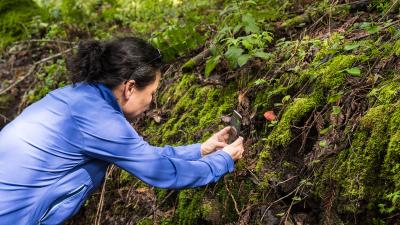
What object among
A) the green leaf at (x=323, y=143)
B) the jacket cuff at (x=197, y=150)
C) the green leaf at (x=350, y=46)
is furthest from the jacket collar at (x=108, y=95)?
the green leaf at (x=350, y=46)

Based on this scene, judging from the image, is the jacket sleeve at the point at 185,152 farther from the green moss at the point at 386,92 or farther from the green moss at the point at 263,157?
the green moss at the point at 386,92

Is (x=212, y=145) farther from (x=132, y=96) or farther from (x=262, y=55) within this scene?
(x=262, y=55)

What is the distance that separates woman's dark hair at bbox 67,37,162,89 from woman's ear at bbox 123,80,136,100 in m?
0.03

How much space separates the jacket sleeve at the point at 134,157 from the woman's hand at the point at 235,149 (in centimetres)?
16

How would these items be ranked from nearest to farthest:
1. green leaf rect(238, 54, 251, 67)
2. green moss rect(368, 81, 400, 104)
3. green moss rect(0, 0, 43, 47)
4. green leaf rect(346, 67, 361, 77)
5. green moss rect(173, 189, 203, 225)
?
green moss rect(368, 81, 400, 104) → green leaf rect(346, 67, 361, 77) → green moss rect(173, 189, 203, 225) → green leaf rect(238, 54, 251, 67) → green moss rect(0, 0, 43, 47)

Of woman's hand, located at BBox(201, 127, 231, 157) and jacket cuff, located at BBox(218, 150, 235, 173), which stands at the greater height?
jacket cuff, located at BBox(218, 150, 235, 173)

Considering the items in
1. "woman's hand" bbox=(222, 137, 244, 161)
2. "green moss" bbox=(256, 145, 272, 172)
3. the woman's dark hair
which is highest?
the woman's dark hair

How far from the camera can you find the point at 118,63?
9.21 ft

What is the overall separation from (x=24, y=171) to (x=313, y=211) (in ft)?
5.98

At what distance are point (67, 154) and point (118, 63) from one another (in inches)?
25.3

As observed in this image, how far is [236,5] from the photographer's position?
176 inches

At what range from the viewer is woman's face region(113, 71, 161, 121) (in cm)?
286

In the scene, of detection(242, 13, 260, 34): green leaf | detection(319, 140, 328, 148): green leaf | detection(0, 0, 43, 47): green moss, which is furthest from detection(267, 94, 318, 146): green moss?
detection(0, 0, 43, 47): green moss

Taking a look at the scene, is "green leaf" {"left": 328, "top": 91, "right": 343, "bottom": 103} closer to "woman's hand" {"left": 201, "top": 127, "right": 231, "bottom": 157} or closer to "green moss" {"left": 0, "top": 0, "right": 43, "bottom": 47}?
"woman's hand" {"left": 201, "top": 127, "right": 231, "bottom": 157}
